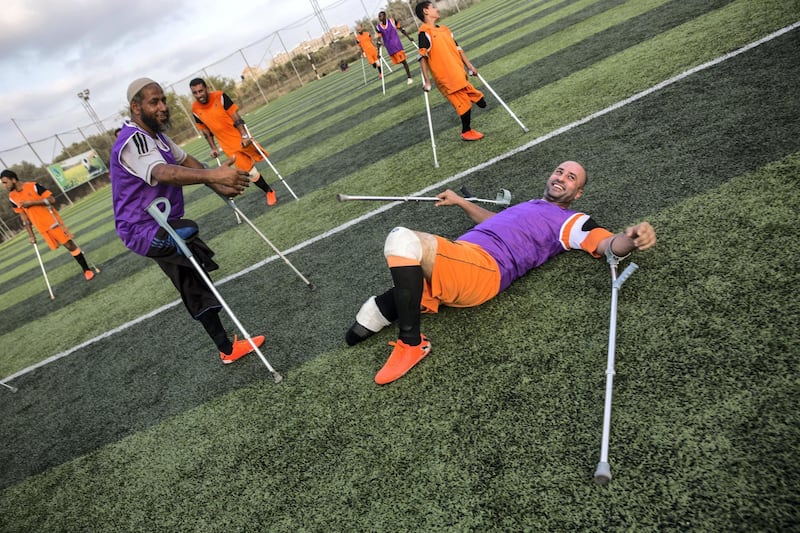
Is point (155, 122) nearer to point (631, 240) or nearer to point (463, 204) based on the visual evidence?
point (463, 204)

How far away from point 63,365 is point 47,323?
2.58 meters

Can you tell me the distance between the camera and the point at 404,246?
2.41m

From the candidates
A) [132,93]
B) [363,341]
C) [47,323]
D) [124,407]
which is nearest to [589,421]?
[363,341]

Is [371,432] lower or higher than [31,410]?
lower

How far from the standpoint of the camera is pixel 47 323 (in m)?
6.82

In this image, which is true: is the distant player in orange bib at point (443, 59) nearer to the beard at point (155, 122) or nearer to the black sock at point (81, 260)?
the beard at point (155, 122)

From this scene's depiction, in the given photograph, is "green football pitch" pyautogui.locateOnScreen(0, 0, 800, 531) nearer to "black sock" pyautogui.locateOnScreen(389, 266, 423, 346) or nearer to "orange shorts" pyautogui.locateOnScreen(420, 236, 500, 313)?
"orange shorts" pyautogui.locateOnScreen(420, 236, 500, 313)

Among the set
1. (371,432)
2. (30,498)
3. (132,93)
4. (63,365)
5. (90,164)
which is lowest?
(371,432)

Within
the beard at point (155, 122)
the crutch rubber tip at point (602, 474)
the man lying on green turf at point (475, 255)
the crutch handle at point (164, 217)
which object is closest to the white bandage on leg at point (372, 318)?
the man lying on green turf at point (475, 255)

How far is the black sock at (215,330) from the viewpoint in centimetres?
343

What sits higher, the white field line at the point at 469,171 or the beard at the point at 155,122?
the beard at the point at 155,122

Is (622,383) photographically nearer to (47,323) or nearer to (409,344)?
(409,344)

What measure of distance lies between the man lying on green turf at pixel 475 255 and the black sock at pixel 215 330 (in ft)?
3.91

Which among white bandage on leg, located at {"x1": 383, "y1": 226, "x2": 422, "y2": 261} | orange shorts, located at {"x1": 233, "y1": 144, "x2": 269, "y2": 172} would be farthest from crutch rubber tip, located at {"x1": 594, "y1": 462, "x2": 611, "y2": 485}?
orange shorts, located at {"x1": 233, "y1": 144, "x2": 269, "y2": 172}
